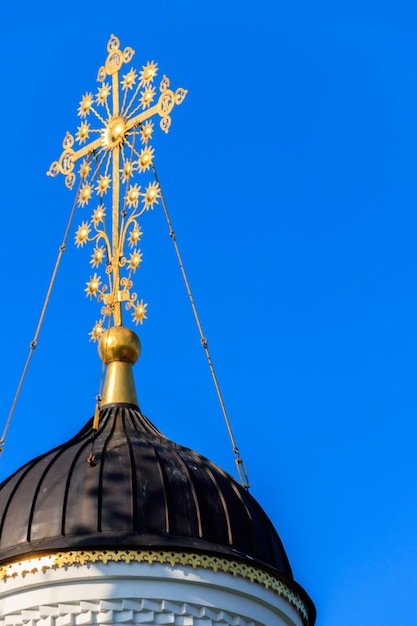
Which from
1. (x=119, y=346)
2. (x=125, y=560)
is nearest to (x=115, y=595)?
(x=125, y=560)

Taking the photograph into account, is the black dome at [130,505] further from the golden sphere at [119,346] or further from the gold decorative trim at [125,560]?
the golden sphere at [119,346]

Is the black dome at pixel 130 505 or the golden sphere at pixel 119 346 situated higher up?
the golden sphere at pixel 119 346

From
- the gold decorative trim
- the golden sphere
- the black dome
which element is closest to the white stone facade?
the gold decorative trim

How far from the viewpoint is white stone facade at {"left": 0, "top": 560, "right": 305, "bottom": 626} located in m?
12.3

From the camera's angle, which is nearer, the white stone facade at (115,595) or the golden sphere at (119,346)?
the white stone facade at (115,595)

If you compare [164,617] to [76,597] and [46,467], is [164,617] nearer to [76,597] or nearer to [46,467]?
[76,597]

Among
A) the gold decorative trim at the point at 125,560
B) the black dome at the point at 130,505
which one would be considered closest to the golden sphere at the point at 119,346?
the black dome at the point at 130,505

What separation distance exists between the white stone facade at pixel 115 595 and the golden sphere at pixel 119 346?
3.07 meters

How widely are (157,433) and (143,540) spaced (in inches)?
72.4

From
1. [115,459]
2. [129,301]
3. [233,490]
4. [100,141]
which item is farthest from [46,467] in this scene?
[100,141]

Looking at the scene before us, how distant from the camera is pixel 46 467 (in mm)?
13344

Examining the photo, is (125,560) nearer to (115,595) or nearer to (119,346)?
(115,595)

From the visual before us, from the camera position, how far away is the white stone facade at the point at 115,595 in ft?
40.4

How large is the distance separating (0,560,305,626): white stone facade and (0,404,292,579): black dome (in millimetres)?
192
